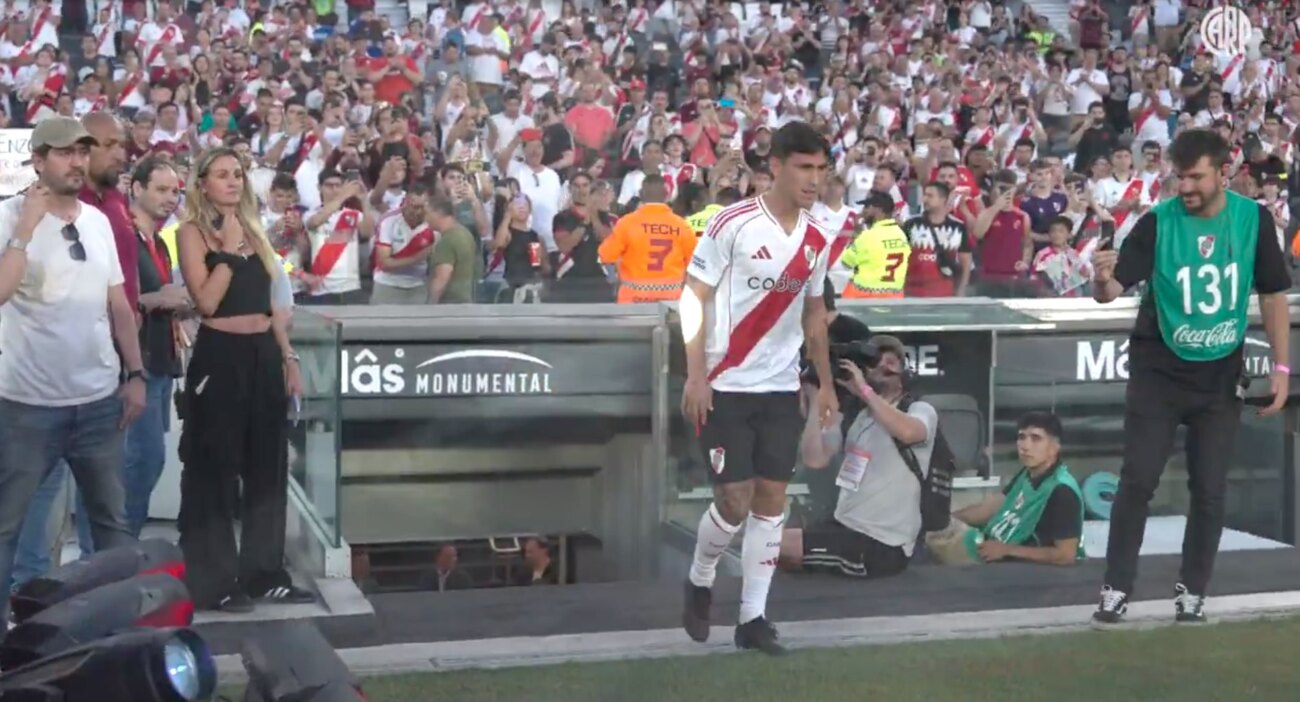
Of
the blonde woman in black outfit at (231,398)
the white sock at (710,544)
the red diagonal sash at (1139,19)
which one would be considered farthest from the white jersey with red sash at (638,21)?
the white sock at (710,544)

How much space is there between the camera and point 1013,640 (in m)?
6.66

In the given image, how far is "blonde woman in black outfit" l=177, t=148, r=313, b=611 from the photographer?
6.77m

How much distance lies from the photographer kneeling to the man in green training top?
49.8 inches

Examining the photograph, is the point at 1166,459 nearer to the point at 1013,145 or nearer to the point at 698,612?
the point at 698,612

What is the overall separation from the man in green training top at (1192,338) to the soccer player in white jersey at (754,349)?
1.18m

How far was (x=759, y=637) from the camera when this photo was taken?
641 cm

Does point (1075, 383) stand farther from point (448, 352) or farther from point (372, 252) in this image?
point (372, 252)

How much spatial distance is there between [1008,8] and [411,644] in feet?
74.4

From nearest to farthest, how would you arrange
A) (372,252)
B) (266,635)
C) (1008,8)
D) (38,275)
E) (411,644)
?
(266,635)
(38,275)
(411,644)
(372,252)
(1008,8)

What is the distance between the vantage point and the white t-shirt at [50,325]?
5.89m

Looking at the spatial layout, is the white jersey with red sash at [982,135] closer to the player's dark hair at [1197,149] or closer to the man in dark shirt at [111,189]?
the player's dark hair at [1197,149]

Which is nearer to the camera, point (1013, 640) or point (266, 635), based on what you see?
point (266, 635)

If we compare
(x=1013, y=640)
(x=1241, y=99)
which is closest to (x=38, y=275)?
(x=1013, y=640)

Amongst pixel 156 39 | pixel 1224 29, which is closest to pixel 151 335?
pixel 156 39
